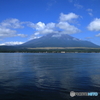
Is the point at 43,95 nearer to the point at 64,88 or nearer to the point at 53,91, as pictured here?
the point at 53,91

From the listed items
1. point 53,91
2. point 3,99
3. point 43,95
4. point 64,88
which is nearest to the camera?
point 3,99

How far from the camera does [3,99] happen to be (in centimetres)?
1348

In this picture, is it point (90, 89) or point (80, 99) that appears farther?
point (90, 89)

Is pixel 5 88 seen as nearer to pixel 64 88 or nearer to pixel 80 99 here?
pixel 64 88

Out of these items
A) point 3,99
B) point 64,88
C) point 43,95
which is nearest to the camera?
point 3,99

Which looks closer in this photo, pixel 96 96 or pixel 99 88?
pixel 96 96

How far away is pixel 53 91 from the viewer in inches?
619

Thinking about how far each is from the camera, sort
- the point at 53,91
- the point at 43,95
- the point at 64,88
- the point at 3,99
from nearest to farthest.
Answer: the point at 3,99, the point at 43,95, the point at 53,91, the point at 64,88

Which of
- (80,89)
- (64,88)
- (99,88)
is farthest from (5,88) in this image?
(99,88)

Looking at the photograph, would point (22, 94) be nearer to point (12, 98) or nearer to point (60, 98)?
point (12, 98)

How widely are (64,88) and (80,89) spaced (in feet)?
5.88

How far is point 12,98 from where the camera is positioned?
1371 cm

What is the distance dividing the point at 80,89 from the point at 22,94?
642 cm

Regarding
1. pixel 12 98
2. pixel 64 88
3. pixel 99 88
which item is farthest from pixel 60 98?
pixel 99 88
